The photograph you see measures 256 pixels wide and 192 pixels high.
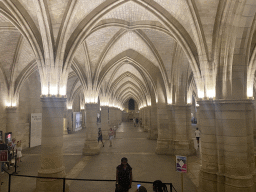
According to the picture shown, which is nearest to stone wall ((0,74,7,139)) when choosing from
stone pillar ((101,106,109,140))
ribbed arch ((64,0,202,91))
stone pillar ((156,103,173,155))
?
ribbed arch ((64,0,202,91))

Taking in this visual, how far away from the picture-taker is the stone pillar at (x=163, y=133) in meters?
11.9

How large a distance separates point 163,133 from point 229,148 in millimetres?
6523

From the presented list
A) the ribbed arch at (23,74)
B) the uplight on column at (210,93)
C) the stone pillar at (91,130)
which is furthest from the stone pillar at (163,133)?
the ribbed arch at (23,74)

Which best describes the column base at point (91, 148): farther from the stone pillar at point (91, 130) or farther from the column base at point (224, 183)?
the column base at point (224, 183)

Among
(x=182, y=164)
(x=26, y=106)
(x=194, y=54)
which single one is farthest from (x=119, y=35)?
(x=26, y=106)

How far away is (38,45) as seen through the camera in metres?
7.16

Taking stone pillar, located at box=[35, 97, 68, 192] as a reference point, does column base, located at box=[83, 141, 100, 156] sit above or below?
below

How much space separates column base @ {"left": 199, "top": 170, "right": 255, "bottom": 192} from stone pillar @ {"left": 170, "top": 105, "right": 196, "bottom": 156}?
15.8 feet

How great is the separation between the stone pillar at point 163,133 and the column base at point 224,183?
5.37 m

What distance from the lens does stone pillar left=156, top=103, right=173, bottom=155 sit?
11875 mm

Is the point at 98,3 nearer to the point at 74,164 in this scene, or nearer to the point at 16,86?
the point at 74,164

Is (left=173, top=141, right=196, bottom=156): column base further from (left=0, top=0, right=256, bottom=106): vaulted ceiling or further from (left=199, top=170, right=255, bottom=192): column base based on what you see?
(left=199, top=170, right=255, bottom=192): column base

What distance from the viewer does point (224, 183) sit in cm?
592

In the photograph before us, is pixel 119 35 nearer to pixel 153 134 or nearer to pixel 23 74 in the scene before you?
pixel 23 74
